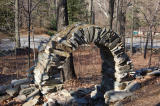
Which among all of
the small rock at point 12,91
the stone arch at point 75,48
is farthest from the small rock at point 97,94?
the small rock at point 12,91

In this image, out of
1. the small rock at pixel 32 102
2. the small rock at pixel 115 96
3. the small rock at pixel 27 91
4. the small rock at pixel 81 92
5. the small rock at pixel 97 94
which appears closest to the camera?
the small rock at pixel 32 102

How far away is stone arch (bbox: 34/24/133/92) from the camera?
5641 mm

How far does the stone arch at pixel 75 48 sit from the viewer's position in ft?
18.5

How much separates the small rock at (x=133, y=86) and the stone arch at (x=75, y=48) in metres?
0.30

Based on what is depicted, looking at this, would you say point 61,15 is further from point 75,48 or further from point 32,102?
point 32,102

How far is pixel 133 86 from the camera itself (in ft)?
20.9

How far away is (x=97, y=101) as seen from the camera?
282 inches

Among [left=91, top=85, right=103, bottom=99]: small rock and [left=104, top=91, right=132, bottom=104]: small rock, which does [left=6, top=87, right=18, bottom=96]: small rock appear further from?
[left=104, top=91, right=132, bottom=104]: small rock

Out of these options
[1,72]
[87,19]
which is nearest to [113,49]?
[1,72]

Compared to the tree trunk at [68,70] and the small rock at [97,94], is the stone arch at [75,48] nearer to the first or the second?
the small rock at [97,94]

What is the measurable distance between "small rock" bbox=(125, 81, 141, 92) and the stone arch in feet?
0.99

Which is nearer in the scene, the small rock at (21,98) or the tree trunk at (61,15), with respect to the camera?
the small rock at (21,98)

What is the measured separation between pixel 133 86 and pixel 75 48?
252cm

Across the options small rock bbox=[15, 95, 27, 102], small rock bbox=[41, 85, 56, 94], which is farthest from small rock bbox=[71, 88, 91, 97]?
small rock bbox=[15, 95, 27, 102]
